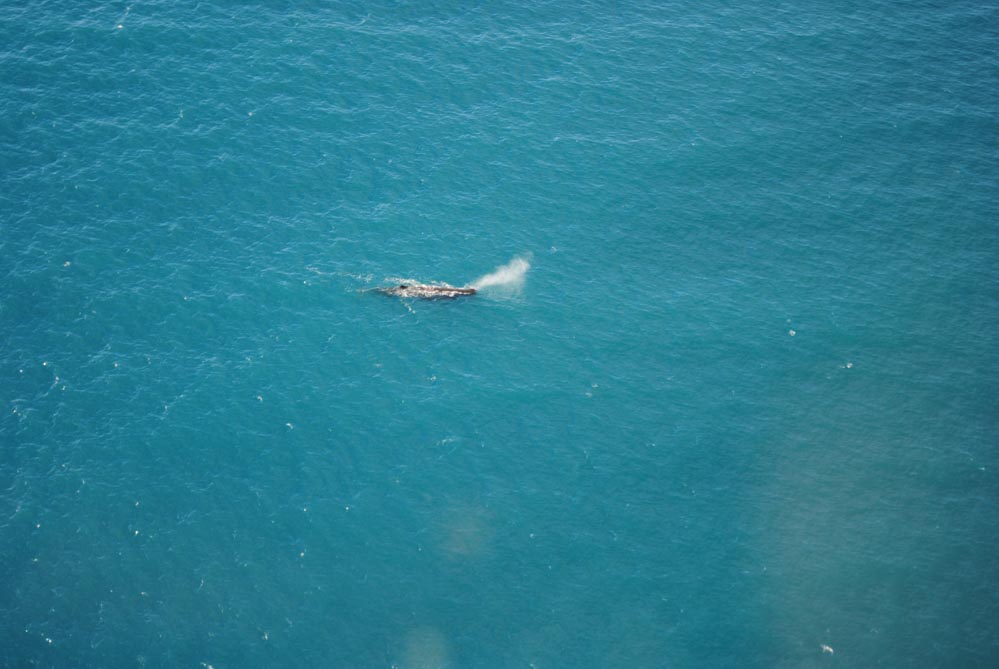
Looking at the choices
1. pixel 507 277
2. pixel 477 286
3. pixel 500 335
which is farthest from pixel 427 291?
pixel 500 335

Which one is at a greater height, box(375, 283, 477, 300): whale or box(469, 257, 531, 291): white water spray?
box(469, 257, 531, 291): white water spray

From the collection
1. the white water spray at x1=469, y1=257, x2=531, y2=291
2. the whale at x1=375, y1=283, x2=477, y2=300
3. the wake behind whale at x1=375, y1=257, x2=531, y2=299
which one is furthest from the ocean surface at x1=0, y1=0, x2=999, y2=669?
the whale at x1=375, y1=283, x2=477, y2=300

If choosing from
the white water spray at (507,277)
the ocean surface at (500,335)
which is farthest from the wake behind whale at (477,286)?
the ocean surface at (500,335)

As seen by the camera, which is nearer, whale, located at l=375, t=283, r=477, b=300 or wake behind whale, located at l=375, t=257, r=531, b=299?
whale, located at l=375, t=283, r=477, b=300

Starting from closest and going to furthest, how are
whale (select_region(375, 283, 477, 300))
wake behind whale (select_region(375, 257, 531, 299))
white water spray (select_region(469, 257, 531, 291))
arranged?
whale (select_region(375, 283, 477, 300))
wake behind whale (select_region(375, 257, 531, 299))
white water spray (select_region(469, 257, 531, 291))

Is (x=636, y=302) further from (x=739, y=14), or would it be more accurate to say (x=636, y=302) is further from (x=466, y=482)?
(x=739, y=14)

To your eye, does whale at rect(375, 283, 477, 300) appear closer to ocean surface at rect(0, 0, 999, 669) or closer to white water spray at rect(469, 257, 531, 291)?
ocean surface at rect(0, 0, 999, 669)

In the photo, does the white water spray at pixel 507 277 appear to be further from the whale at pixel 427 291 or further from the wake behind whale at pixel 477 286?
the whale at pixel 427 291

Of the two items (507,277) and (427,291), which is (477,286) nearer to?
(507,277)
